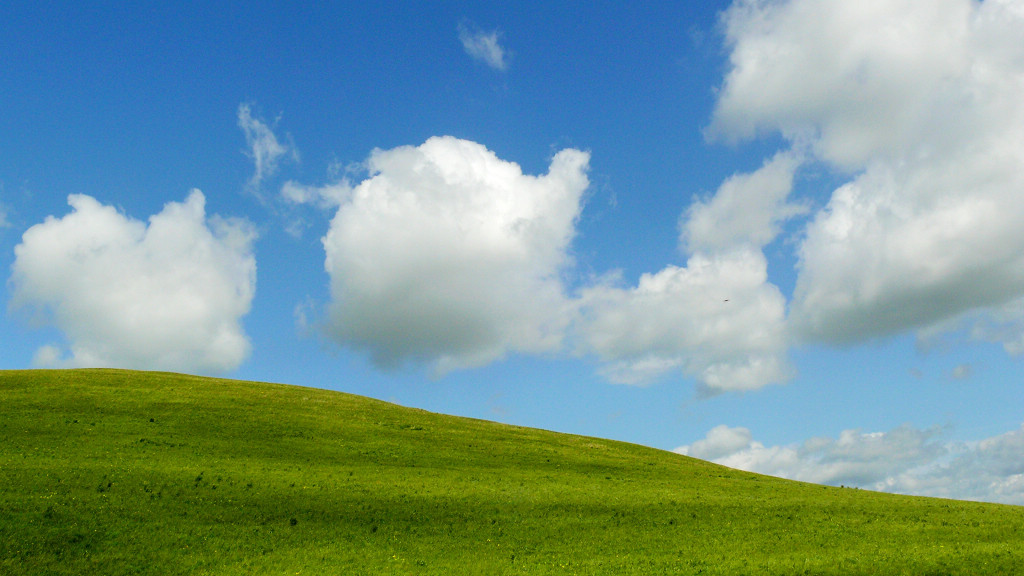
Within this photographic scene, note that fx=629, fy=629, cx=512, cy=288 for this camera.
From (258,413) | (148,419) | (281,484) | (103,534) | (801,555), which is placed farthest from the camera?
(258,413)

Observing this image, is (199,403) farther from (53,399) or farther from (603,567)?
(603,567)

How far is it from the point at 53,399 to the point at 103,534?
32854 mm

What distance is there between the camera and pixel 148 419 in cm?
4969

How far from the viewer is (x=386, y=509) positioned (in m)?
34.2

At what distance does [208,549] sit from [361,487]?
10.7 metres

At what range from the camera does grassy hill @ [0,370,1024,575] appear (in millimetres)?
27469

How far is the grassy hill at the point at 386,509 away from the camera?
27469 millimetres

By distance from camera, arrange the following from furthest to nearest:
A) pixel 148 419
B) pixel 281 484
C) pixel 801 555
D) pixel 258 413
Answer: pixel 258 413, pixel 148 419, pixel 281 484, pixel 801 555

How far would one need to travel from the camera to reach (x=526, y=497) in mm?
38000

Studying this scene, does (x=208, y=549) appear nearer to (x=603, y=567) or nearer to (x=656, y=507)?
(x=603, y=567)

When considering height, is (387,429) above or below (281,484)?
above

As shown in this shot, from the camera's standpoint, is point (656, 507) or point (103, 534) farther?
point (656, 507)

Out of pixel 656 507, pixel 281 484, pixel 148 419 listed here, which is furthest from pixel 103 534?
pixel 656 507

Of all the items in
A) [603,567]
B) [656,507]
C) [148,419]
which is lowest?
[603,567]
